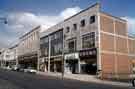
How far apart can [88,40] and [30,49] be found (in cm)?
3965

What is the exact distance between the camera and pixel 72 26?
A: 159ft

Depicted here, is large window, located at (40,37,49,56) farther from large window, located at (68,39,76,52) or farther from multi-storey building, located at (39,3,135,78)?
large window, located at (68,39,76,52)

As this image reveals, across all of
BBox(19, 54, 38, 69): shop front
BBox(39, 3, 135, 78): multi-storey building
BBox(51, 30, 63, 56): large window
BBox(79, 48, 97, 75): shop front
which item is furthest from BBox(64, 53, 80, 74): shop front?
BBox(19, 54, 38, 69): shop front

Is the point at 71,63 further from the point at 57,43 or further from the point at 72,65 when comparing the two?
the point at 57,43

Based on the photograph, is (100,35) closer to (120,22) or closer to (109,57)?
(109,57)

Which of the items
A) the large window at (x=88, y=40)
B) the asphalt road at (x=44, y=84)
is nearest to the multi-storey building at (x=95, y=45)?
the large window at (x=88, y=40)

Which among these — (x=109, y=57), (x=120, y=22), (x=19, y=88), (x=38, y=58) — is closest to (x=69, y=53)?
(x=109, y=57)

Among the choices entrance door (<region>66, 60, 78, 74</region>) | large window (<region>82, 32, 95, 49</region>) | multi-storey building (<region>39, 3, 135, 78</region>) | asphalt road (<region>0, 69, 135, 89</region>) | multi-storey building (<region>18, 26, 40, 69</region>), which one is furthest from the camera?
multi-storey building (<region>18, 26, 40, 69</region>)

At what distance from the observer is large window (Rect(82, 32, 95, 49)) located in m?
41.4

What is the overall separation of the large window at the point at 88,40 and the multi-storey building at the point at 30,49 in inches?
1136

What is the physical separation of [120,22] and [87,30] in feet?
27.5

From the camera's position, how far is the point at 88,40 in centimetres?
4244

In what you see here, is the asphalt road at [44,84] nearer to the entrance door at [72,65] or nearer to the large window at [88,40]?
the large window at [88,40]

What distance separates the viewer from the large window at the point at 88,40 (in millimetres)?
41438
